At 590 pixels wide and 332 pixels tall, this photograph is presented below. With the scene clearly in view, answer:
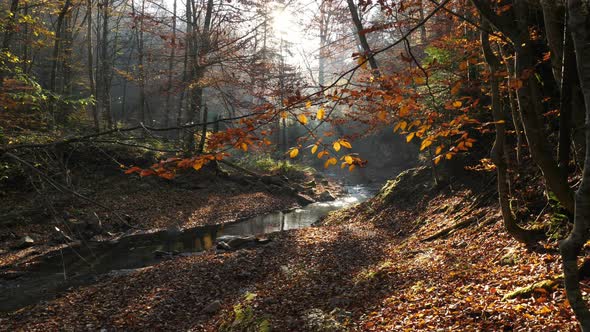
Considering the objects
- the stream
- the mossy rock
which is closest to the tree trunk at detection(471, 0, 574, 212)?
the stream

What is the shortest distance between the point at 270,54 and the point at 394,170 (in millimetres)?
14953

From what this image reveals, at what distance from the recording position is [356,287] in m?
7.21

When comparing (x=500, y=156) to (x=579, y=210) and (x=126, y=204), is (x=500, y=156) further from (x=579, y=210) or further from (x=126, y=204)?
(x=126, y=204)

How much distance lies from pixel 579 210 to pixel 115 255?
40.0 feet

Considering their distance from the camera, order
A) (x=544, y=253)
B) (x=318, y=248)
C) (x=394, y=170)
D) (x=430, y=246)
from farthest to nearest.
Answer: (x=394, y=170), (x=318, y=248), (x=430, y=246), (x=544, y=253)

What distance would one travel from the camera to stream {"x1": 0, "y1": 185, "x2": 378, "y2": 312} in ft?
28.9

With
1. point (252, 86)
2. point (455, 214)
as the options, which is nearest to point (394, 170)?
point (252, 86)

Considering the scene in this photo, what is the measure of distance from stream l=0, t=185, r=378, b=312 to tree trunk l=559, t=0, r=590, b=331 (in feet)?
17.9

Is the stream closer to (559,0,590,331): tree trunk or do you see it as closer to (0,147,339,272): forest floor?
(0,147,339,272): forest floor

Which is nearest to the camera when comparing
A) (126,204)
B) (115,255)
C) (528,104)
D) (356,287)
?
(528,104)

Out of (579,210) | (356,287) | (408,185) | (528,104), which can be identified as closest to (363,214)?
(408,185)

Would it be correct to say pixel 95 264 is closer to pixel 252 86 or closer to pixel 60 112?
pixel 60 112

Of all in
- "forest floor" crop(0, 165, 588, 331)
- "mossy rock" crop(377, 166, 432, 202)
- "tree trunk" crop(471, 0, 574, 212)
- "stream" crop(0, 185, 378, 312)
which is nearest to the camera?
"tree trunk" crop(471, 0, 574, 212)

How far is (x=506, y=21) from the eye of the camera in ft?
13.9
